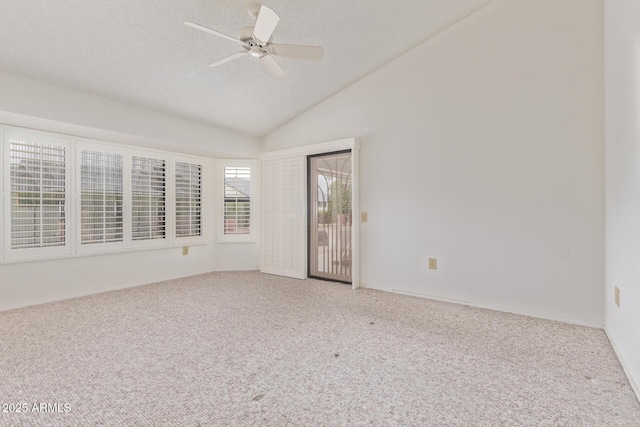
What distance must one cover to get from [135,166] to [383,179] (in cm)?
342

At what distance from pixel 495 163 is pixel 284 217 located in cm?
290

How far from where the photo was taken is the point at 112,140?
383 centimetres

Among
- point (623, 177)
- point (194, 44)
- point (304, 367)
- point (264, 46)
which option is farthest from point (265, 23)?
point (623, 177)

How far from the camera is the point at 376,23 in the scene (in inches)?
119

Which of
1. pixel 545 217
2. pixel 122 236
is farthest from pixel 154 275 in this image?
pixel 545 217

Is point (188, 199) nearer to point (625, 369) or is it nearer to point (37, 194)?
point (37, 194)

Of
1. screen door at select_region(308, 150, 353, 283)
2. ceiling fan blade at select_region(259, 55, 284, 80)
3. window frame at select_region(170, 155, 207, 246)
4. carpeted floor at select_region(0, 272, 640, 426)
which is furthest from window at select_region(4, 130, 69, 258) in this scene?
screen door at select_region(308, 150, 353, 283)

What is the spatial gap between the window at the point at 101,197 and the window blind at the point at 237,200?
1536 millimetres

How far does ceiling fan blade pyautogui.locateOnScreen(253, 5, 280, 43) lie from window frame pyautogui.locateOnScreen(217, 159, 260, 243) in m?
3.05

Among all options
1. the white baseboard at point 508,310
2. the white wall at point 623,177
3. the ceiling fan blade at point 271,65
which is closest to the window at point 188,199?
the ceiling fan blade at point 271,65

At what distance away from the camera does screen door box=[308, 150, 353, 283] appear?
4156 mm

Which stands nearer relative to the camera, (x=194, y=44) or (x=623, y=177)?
(x=623, y=177)

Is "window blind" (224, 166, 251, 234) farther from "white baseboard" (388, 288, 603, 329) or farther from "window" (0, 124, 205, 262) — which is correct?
"white baseboard" (388, 288, 603, 329)

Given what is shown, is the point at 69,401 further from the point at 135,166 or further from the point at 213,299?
the point at 135,166
